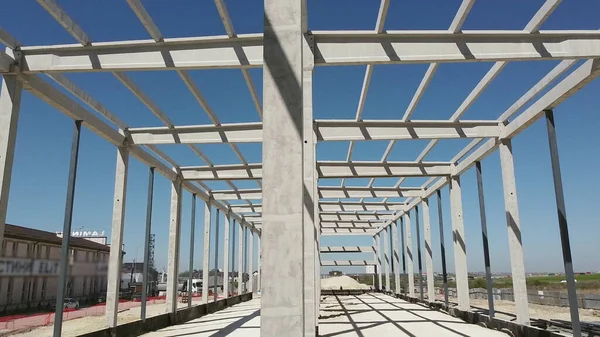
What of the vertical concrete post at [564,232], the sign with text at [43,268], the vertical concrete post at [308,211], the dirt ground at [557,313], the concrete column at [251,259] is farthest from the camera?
the concrete column at [251,259]

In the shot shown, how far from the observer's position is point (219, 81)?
11883mm

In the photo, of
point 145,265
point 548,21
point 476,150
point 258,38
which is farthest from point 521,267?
point 145,265

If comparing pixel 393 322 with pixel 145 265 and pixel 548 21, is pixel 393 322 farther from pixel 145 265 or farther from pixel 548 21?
pixel 548 21

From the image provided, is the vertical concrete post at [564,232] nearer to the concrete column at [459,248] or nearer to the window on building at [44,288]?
the concrete column at [459,248]

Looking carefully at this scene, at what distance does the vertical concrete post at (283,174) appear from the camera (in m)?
4.77

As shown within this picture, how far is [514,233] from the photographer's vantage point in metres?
13.6

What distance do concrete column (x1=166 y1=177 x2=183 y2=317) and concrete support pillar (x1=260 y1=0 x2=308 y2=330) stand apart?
50.0 feet

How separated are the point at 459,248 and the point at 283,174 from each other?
16091 millimetres

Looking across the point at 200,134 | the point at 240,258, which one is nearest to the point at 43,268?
the point at 200,134

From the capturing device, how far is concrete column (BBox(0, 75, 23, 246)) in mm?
8819

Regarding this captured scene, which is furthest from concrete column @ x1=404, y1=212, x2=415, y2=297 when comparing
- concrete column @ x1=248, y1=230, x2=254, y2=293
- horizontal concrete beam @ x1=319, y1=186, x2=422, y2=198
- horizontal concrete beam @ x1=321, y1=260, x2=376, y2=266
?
horizontal concrete beam @ x1=321, y1=260, x2=376, y2=266

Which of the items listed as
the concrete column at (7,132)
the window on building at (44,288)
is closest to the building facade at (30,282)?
the window on building at (44,288)

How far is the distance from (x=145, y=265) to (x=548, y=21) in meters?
14.2

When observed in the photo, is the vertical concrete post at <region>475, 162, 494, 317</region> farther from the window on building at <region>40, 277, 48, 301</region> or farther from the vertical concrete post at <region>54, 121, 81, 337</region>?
the window on building at <region>40, 277, 48, 301</region>
